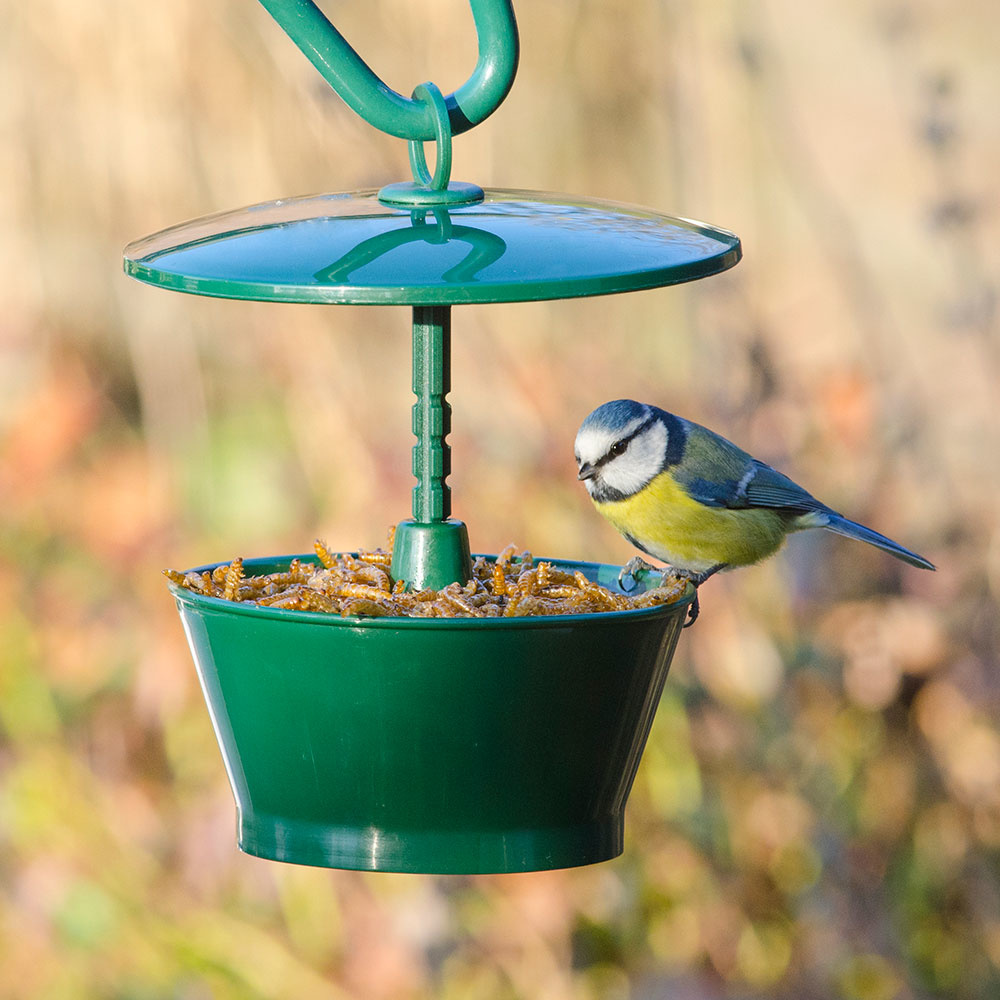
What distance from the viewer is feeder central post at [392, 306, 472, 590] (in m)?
2.59

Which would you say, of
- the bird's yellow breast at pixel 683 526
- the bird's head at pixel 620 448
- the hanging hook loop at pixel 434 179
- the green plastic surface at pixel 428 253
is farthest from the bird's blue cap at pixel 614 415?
the hanging hook loop at pixel 434 179

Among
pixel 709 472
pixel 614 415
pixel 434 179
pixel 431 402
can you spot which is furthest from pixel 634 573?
pixel 434 179

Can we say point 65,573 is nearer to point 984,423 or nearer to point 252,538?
point 252,538

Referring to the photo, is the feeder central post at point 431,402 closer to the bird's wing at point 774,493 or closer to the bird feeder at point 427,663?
the bird feeder at point 427,663

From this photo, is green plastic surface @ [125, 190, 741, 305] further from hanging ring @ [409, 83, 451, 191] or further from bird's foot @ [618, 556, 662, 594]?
bird's foot @ [618, 556, 662, 594]

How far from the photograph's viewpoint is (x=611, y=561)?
502 cm

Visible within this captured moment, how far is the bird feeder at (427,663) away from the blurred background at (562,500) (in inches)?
96.7

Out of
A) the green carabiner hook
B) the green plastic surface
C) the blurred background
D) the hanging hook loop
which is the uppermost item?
the green carabiner hook

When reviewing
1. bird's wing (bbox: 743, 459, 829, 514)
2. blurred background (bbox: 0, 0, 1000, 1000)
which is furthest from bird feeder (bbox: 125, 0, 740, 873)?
blurred background (bbox: 0, 0, 1000, 1000)

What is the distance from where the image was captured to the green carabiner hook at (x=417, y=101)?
2381 millimetres

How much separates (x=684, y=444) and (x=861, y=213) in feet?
8.04

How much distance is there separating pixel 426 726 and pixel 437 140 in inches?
35.2

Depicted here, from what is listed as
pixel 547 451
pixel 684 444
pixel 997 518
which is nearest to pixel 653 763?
pixel 547 451

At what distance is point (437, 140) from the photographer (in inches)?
94.6
